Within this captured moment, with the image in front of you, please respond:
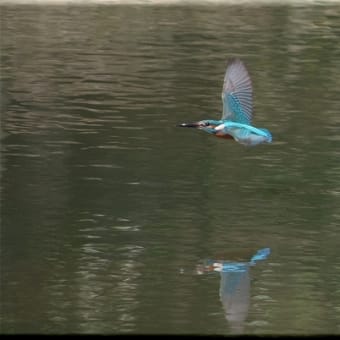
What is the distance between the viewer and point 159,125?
1010cm

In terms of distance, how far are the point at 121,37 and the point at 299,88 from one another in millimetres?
4067

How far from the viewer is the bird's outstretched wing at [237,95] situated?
658cm

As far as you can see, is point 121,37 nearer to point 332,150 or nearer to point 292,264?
point 332,150

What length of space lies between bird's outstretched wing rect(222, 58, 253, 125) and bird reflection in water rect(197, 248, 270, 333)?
0.80m

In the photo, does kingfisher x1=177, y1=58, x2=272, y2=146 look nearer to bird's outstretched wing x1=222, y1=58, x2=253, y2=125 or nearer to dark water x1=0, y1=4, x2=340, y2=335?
bird's outstretched wing x1=222, y1=58, x2=253, y2=125

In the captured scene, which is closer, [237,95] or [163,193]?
[237,95]

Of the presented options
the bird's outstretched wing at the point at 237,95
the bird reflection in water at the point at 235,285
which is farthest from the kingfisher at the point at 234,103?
the bird reflection in water at the point at 235,285

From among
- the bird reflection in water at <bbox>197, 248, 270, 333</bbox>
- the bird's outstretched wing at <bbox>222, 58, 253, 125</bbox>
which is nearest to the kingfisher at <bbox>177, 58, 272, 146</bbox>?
the bird's outstretched wing at <bbox>222, 58, 253, 125</bbox>

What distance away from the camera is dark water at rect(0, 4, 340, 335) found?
20.2 feet

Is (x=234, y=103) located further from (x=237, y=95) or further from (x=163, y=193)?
(x=163, y=193)

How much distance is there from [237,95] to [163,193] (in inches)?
63.2

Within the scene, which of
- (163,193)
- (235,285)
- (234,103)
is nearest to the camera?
(235,285)

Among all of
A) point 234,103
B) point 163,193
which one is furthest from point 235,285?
point 163,193

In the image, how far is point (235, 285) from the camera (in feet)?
21.3
